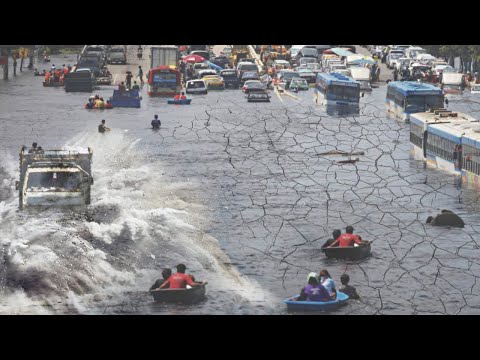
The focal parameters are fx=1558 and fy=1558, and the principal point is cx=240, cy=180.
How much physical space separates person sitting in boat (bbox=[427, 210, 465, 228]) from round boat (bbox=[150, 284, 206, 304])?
874 cm

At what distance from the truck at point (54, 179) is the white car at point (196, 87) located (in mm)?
9928

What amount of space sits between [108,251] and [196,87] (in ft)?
42.8

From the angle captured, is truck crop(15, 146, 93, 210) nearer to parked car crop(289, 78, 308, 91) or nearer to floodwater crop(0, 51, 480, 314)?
floodwater crop(0, 51, 480, 314)

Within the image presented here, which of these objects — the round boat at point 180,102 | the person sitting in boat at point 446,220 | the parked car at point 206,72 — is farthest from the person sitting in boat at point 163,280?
the parked car at point 206,72

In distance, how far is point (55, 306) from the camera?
1277 inches

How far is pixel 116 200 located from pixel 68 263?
4583 millimetres

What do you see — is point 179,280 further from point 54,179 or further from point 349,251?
point 54,179

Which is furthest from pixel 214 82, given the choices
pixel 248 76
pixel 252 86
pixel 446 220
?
pixel 446 220

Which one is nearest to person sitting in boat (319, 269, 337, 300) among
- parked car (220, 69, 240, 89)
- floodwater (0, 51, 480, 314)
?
floodwater (0, 51, 480, 314)

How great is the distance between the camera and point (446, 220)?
126 feet

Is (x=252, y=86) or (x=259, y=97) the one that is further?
(x=252, y=86)

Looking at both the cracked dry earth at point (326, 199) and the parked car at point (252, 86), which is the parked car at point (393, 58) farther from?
the cracked dry earth at point (326, 199)
